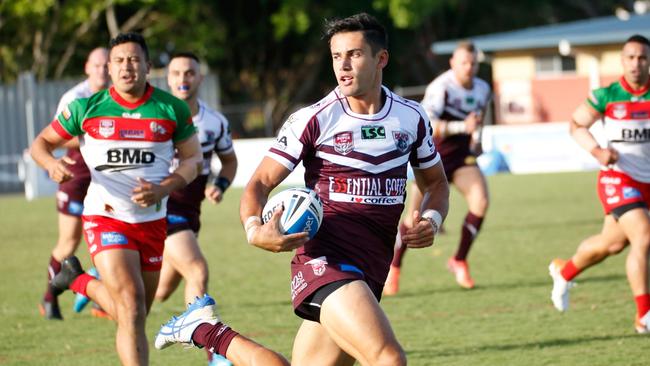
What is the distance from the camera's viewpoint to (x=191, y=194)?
934cm

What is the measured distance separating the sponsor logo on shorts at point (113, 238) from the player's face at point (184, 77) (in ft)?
7.06

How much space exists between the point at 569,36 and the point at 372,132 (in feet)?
111

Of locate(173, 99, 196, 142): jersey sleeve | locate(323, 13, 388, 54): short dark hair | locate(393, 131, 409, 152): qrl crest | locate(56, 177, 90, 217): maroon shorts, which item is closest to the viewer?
locate(323, 13, 388, 54): short dark hair

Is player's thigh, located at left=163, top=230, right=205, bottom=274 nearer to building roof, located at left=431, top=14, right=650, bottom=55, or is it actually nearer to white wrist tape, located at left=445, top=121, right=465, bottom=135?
white wrist tape, located at left=445, top=121, right=465, bottom=135

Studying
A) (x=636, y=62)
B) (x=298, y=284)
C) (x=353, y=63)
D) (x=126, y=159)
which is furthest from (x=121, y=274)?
(x=636, y=62)

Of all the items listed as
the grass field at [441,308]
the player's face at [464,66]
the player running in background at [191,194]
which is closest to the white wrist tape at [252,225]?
the grass field at [441,308]

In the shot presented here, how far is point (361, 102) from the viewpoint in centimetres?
578

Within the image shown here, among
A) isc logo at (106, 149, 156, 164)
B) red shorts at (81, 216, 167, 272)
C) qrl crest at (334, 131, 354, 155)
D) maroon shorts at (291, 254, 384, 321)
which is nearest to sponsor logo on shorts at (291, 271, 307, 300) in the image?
maroon shorts at (291, 254, 384, 321)

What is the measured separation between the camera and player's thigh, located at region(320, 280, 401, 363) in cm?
526

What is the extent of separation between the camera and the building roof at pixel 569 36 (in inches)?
1489

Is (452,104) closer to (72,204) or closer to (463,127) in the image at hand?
(463,127)

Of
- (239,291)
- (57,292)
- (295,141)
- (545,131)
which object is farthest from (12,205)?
(295,141)

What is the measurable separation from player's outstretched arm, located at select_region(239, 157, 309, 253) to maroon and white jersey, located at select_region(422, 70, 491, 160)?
6607 millimetres

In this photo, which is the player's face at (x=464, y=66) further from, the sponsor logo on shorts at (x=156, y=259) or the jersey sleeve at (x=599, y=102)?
the sponsor logo on shorts at (x=156, y=259)
